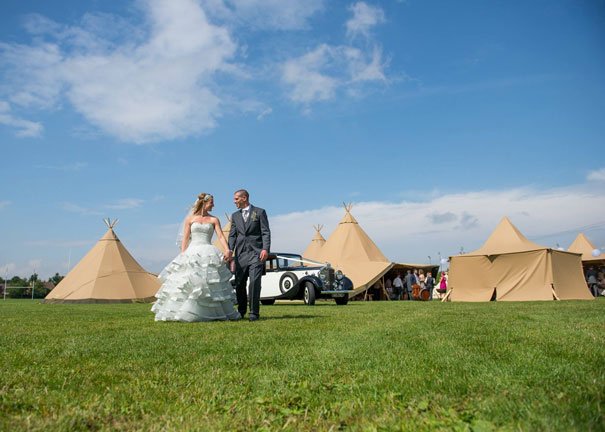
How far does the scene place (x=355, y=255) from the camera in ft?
98.0

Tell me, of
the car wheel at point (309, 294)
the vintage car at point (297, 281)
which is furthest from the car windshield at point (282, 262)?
the car wheel at point (309, 294)

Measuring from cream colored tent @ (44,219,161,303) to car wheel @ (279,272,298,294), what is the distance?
10.7 metres

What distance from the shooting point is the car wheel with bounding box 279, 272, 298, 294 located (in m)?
17.7

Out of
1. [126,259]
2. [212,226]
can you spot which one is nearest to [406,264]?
[126,259]

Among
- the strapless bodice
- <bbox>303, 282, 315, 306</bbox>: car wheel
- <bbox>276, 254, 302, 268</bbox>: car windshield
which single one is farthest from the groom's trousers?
<bbox>276, 254, 302, 268</bbox>: car windshield

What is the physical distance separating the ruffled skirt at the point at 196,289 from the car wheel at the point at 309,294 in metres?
8.96

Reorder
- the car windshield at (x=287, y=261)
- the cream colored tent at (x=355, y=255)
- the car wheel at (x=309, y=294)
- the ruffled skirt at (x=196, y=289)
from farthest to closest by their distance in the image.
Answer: the cream colored tent at (x=355, y=255)
the car windshield at (x=287, y=261)
the car wheel at (x=309, y=294)
the ruffled skirt at (x=196, y=289)

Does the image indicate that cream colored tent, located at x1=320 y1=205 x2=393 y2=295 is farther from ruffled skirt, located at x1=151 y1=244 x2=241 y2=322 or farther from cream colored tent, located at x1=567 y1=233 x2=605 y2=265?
ruffled skirt, located at x1=151 y1=244 x2=241 y2=322

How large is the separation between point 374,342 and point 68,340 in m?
3.24

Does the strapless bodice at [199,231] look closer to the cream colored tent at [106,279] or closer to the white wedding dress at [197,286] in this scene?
the white wedding dress at [197,286]

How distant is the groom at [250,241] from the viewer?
8.22 metres

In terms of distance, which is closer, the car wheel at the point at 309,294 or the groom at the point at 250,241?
the groom at the point at 250,241

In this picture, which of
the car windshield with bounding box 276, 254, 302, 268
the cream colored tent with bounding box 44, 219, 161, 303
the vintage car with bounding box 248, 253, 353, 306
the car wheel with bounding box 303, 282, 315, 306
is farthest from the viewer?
the cream colored tent with bounding box 44, 219, 161, 303

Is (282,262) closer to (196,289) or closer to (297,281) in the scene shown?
(297,281)
